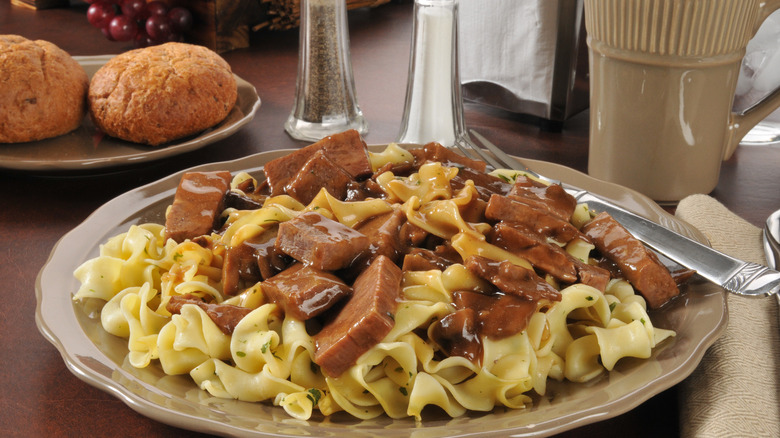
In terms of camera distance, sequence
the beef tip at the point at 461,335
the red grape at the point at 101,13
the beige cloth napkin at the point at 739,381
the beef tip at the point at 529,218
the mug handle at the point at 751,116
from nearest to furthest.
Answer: the beige cloth napkin at the point at 739,381, the beef tip at the point at 461,335, the beef tip at the point at 529,218, the mug handle at the point at 751,116, the red grape at the point at 101,13

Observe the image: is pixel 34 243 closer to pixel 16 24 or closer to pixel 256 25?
pixel 256 25

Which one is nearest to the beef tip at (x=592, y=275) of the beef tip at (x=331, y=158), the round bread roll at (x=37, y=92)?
the beef tip at (x=331, y=158)

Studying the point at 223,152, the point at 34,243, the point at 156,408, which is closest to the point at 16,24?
the point at 223,152

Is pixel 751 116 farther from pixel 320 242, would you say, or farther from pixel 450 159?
pixel 320 242

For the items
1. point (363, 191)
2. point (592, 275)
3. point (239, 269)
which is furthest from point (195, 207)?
point (592, 275)

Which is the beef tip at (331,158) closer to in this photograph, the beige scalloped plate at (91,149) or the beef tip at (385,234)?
the beef tip at (385,234)
